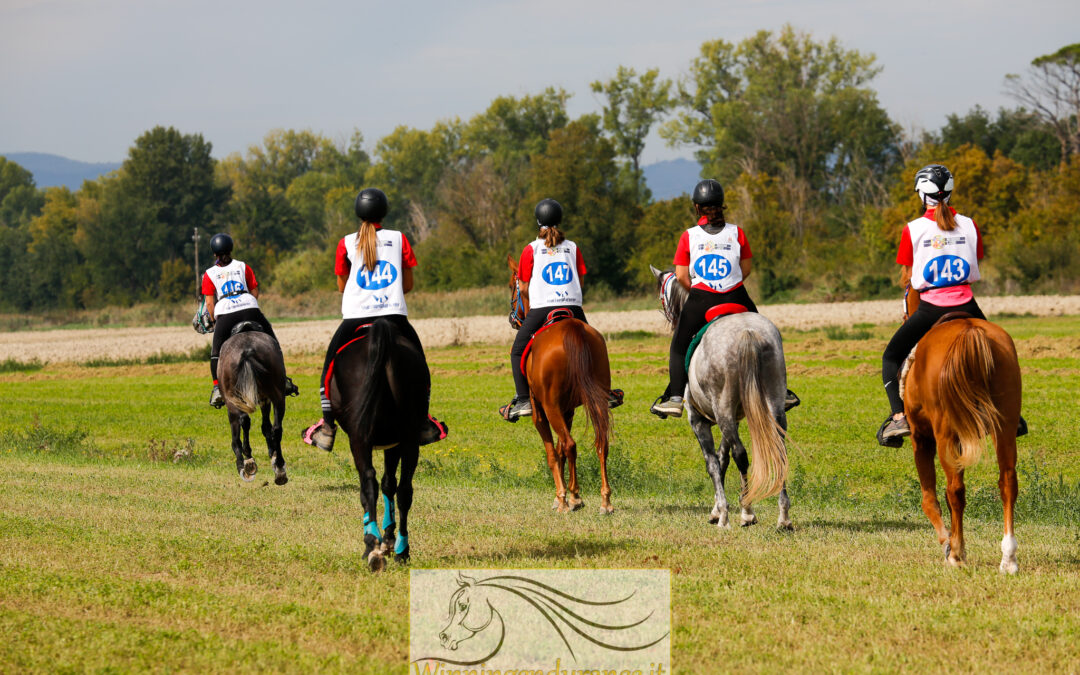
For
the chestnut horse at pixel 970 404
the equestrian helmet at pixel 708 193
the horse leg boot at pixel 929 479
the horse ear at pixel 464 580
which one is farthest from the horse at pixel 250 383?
the chestnut horse at pixel 970 404

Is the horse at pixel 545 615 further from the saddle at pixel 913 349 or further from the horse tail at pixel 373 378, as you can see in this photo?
the saddle at pixel 913 349

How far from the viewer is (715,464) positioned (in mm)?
9844


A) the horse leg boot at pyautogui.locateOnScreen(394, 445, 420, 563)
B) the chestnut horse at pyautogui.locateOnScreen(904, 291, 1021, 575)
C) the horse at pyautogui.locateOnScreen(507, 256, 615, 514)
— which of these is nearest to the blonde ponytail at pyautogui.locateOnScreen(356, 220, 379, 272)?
the horse leg boot at pyautogui.locateOnScreen(394, 445, 420, 563)

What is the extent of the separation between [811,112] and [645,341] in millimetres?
55282

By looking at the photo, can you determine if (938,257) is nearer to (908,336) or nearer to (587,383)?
(908,336)

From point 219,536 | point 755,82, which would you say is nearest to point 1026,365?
point 219,536

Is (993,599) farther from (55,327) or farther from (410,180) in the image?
(410,180)

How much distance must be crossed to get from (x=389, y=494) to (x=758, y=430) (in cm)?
315

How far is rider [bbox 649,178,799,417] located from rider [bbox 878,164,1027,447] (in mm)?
1673

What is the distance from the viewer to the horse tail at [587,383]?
10.8 metres

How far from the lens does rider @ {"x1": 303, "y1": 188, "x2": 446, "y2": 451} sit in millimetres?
8055

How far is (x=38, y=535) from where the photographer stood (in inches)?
351

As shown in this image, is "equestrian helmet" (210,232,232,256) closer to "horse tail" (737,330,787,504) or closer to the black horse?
the black horse

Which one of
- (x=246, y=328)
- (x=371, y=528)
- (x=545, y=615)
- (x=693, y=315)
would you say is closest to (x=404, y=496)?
(x=371, y=528)
